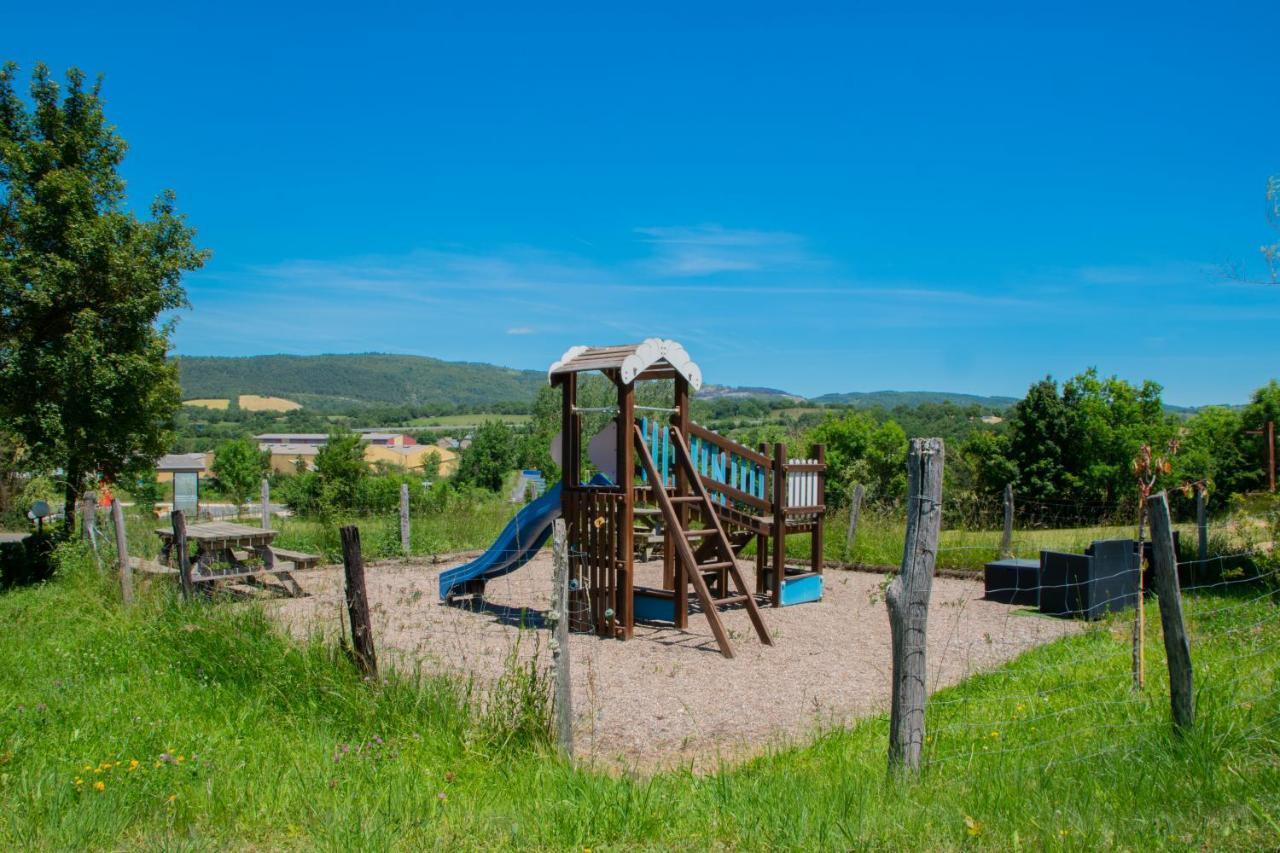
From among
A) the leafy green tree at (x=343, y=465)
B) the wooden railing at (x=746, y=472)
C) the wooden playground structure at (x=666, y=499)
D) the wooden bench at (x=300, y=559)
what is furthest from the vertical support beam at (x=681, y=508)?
the leafy green tree at (x=343, y=465)

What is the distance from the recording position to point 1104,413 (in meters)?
42.4

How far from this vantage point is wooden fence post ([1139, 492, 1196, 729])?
3.83 meters

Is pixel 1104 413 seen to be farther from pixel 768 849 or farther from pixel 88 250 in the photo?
pixel 768 849

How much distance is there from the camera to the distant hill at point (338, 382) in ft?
580

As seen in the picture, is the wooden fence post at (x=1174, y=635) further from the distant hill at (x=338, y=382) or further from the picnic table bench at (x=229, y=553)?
the distant hill at (x=338, y=382)

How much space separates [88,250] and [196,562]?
660cm

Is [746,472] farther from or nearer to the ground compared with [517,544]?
farther from the ground

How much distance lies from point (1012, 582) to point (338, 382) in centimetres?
19172

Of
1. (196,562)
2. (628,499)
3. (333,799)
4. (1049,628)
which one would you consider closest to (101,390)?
(196,562)

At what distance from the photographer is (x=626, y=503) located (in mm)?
8914

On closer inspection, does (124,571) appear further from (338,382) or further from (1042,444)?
(338,382)

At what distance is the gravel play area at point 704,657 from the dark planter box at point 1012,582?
0.29 m

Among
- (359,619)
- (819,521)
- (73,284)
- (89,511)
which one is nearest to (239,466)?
(73,284)

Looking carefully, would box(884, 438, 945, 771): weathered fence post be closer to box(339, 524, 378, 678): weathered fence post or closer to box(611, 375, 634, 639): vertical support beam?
box(339, 524, 378, 678): weathered fence post
